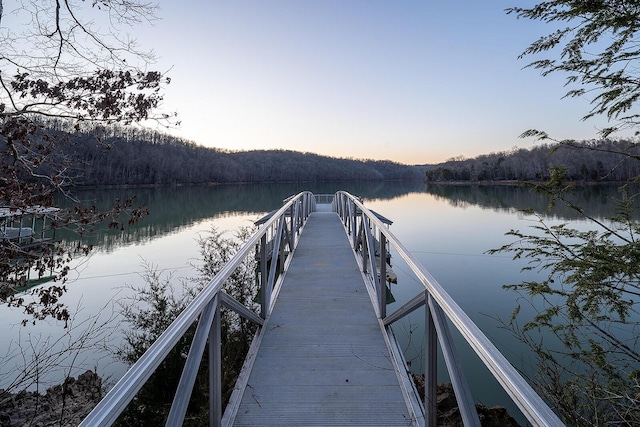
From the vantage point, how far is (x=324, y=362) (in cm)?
294

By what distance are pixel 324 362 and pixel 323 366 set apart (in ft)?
0.21

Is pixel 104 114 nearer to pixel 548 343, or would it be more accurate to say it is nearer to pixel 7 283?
pixel 7 283

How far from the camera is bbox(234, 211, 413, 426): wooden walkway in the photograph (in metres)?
2.28

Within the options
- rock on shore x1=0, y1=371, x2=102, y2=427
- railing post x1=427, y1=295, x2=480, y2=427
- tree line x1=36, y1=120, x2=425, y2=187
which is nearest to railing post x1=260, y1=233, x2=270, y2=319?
railing post x1=427, y1=295, x2=480, y2=427

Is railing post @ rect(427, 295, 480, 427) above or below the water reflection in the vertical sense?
below

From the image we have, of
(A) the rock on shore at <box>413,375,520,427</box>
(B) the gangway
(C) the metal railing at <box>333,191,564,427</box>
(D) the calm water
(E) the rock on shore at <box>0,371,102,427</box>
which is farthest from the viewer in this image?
(D) the calm water

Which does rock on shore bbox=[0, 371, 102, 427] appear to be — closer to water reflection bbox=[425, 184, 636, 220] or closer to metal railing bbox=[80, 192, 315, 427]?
metal railing bbox=[80, 192, 315, 427]

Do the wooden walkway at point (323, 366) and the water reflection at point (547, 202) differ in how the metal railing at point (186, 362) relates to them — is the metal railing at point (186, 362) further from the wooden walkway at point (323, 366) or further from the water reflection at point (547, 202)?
the water reflection at point (547, 202)

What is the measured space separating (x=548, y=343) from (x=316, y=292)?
607 centimetres

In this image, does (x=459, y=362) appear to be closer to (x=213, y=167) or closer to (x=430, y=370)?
(x=430, y=370)

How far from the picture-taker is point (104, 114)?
135 inches

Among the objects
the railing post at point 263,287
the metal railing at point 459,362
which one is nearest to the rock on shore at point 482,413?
the railing post at point 263,287

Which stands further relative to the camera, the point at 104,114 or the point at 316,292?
the point at 316,292

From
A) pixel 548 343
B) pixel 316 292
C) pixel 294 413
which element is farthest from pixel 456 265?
pixel 294 413
